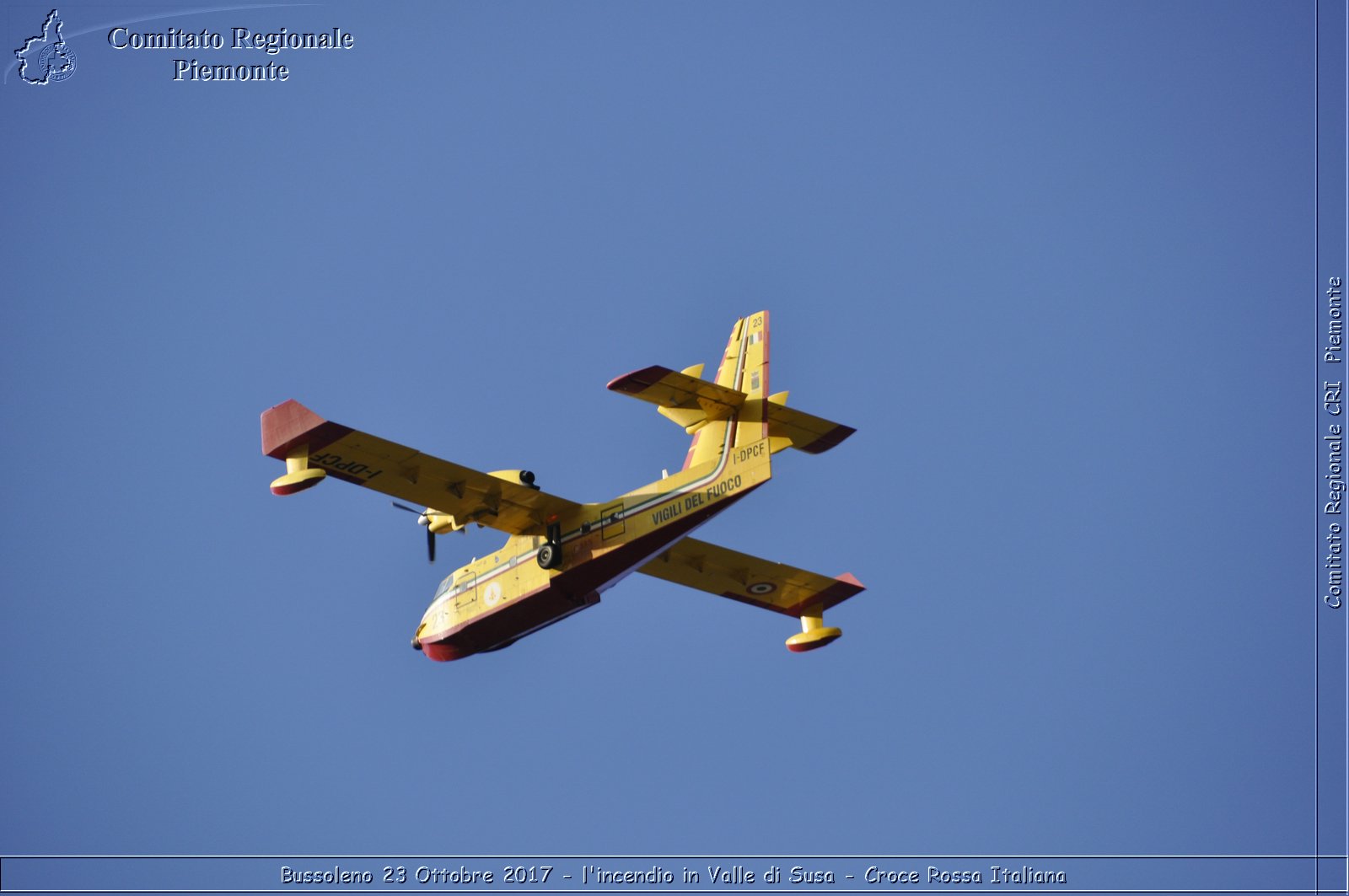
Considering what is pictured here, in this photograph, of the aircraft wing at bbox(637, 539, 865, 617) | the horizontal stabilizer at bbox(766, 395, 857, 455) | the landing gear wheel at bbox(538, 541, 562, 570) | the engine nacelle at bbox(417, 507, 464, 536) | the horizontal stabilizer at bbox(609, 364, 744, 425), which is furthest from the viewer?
the aircraft wing at bbox(637, 539, 865, 617)

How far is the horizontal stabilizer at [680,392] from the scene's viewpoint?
3020 cm

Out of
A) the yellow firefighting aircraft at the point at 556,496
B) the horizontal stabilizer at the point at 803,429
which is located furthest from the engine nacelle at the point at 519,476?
the horizontal stabilizer at the point at 803,429

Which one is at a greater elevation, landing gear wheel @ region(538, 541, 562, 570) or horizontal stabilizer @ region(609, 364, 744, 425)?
horizontal stabilizer @ region(609, 364, 744, 425)

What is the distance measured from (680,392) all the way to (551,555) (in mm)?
4721

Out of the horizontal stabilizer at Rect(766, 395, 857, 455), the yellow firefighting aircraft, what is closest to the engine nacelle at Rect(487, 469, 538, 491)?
the yellow firefighting aircraft

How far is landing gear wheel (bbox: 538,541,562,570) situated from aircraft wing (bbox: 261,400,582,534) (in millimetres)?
488

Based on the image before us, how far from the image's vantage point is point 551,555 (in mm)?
33375

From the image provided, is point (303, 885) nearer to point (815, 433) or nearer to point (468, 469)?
point (468, 469)

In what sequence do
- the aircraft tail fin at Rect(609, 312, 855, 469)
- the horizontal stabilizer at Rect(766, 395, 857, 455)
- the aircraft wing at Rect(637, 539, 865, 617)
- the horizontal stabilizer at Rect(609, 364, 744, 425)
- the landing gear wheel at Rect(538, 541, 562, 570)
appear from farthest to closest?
the aircraft wing at Rect(637, 539, 865, 617), the landing gear wheel at Rect(538, 541, 562, 570), the horizontal stabilizer at Rect(766, 395, 857, 455), the aircraft tail fin at Rect(609, 312, 855, 469), the horizontal stabilizer at Rect(609, 364, 744, 425)

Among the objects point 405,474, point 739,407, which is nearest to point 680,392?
point 739,407

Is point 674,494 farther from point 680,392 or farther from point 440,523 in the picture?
point 440,523

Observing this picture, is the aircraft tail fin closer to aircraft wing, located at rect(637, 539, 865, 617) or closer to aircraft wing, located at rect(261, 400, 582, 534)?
aircraft wing, located at rect(261, 400, 582, 534)

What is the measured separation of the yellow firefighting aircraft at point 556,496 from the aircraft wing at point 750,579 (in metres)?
3.86

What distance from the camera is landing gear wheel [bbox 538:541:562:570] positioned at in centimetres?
3331
